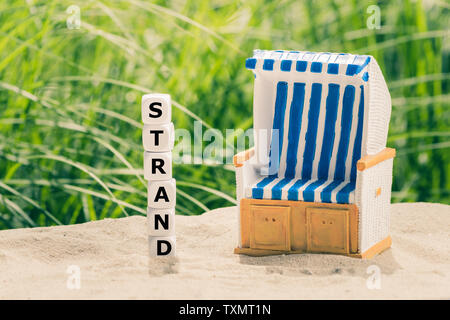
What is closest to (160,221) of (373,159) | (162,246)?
(162,246)

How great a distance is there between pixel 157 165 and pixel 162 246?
531mm

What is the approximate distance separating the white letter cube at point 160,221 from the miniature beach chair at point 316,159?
1.54 ft

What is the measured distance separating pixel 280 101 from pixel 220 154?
1.13m

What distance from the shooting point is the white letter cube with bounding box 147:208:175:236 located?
5773 mm

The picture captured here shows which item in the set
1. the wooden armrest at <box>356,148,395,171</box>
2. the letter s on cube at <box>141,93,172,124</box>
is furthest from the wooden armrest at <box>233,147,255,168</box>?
the wooden armrest at <box>356,148,395,171</box>

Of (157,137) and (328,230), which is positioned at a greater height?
(157,137)

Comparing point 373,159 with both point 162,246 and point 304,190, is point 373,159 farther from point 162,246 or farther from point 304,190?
point 162,246

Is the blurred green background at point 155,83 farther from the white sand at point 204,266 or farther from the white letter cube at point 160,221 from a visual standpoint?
the white letter cube at point 160,221

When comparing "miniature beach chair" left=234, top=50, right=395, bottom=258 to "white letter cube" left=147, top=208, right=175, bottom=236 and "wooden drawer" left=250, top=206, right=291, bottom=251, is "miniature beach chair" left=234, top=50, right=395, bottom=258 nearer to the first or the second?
"wooden drawer" left=250, top=206, right=291, bottom=251

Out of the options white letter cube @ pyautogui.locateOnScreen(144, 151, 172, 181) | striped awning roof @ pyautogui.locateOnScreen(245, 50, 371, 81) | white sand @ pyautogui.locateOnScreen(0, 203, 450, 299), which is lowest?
white sand @ pyautogui.locateOnScreen(0, 203, 450, 299)

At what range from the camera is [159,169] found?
5.71 meters

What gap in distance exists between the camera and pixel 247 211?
593cm

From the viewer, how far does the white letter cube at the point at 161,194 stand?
5.73 meters

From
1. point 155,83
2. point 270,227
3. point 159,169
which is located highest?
point 155,83
